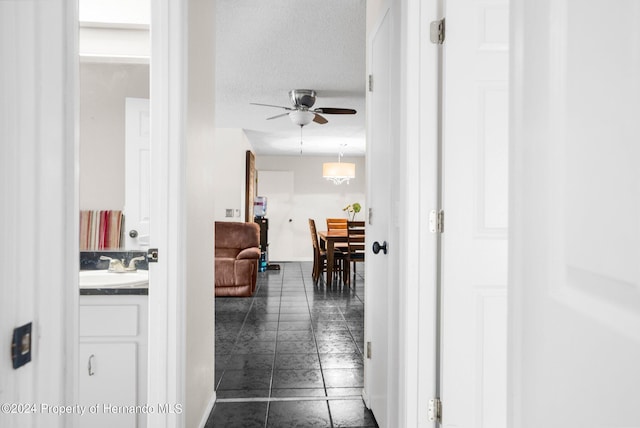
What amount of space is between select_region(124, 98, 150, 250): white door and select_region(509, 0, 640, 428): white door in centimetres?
212

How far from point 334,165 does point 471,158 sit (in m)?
6.04

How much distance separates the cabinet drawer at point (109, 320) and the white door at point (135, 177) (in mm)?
776

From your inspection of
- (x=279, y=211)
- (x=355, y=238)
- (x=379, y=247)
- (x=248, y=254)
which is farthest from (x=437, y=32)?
(x=279, y=211)

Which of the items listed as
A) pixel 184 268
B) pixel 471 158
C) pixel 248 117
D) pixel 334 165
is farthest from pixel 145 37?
pixel 334 165

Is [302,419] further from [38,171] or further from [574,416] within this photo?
[38,171]

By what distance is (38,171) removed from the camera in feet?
2.14

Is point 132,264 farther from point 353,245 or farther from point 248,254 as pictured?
point 353,245

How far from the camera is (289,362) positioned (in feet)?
10.4

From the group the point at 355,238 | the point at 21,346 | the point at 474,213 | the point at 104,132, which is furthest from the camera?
the point at 355,238

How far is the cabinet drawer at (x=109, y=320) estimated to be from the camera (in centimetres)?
166

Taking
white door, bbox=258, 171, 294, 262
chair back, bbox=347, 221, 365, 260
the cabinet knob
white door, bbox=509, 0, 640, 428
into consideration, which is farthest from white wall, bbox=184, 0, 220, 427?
white door, bbox=258, 171, 294, 262

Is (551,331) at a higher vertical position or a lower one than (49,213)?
lower

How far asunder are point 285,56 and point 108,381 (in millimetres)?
3200

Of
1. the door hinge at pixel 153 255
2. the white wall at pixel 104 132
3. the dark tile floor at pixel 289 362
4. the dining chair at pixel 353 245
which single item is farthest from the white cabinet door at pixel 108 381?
the dining chair at pixel 353 245
